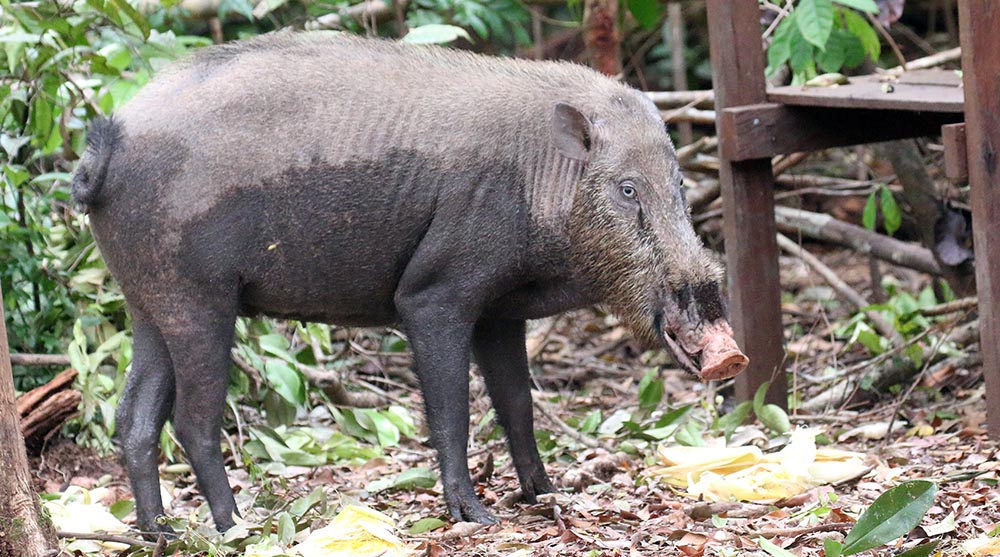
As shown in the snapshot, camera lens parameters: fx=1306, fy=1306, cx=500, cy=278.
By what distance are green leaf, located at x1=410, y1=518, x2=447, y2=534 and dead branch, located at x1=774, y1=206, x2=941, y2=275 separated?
129 inches

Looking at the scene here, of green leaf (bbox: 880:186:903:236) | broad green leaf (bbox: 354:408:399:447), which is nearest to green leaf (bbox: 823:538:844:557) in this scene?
broad green leaf (bbox: 354:408:399:447)

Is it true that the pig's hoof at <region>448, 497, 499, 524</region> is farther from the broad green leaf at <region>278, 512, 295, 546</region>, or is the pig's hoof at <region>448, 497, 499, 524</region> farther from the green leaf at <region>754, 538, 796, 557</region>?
the green leaf at <region>754, 538, 796, 557</region>

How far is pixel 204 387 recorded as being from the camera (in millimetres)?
4199

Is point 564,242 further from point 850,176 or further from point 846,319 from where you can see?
point 850,176

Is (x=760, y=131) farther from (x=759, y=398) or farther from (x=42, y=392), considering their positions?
(x=42, y=392)

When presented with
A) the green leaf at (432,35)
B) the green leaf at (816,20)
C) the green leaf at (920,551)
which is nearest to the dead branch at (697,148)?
the green leaf at (816,20)

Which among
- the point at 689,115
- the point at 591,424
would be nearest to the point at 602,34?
the point at 689,115

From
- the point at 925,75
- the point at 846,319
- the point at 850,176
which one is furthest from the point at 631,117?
the point at 850,176

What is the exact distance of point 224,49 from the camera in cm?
446

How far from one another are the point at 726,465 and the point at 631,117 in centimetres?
128

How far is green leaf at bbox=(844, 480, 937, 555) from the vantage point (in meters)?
3.39

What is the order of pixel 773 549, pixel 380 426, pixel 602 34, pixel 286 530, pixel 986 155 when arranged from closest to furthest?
pixel 773 549, pixel 286 530, pixel 986 155, pixel 380 426, pixel 602 34

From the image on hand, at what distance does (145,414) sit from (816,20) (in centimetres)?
304

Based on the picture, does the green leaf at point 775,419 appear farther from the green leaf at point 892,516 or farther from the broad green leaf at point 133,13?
the broad green leaf at point 133,13
